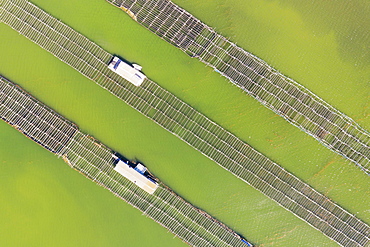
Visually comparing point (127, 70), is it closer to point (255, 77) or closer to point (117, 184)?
point (117, 184)

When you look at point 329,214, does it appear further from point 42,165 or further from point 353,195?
point 42,165

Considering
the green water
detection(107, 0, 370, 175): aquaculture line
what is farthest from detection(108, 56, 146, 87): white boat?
detection(107, 0, 370, 175): aquaculture line

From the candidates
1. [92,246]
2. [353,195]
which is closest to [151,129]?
[92,246]

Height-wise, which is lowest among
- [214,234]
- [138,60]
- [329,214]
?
[214,234]

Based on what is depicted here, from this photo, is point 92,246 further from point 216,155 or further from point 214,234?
point 216,155

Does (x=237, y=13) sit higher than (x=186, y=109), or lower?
higher

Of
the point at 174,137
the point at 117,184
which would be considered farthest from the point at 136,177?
the point at 174,137

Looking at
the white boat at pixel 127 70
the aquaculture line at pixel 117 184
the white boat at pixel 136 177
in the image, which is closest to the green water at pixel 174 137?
the aquaculture line at pixel 117 184
